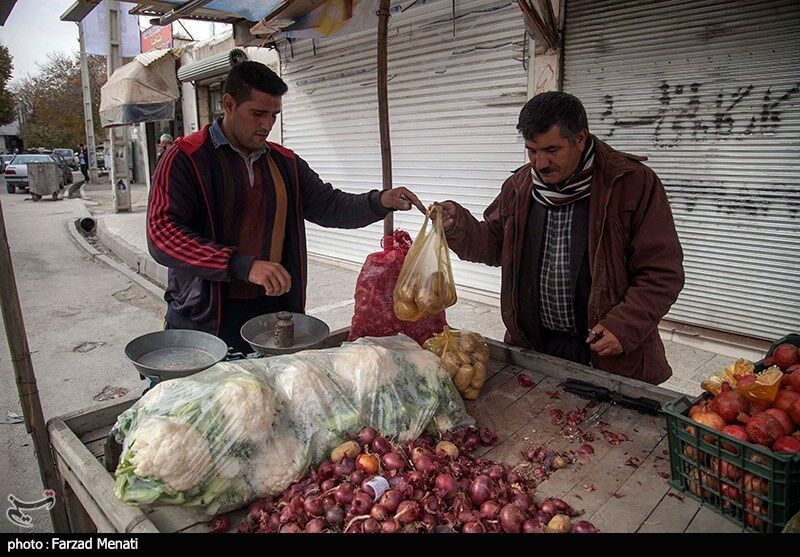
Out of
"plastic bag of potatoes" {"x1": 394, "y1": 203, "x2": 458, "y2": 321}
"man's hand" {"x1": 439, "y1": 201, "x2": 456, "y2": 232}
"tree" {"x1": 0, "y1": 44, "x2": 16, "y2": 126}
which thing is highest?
"tree" {"x1": 0, "y1": 44, "x2": 16, "y2": 126}

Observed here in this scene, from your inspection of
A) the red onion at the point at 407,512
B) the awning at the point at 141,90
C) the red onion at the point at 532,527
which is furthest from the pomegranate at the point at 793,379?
the awning at the point at 141,90

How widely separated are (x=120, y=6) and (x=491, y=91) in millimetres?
14200

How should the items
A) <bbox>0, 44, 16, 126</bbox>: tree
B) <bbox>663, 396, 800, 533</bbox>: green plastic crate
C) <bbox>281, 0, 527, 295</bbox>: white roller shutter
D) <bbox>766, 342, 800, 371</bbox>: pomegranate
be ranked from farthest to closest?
<bbox>0, 44, 16, 126</bbox>: tree
<bbox>281, 0, 527, 295</bbox>: white roller shutter
<bbox>766, 342, 800, 371</bbox>: pomegranate
<bbox>663, 396, 800, 533</bbox>: green plastic crate

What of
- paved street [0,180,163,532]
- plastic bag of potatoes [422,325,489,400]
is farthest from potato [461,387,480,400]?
paved street [0,180,163,532]

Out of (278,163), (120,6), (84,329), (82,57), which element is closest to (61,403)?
(84,329)

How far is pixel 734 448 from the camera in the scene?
4.55 ft

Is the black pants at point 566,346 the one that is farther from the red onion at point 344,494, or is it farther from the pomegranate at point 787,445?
the red onion at point 344,494

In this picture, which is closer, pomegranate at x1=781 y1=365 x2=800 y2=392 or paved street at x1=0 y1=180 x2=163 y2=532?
pomegranate at x1=781 y1=365 x2=800 y2=392

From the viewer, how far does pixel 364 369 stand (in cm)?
189

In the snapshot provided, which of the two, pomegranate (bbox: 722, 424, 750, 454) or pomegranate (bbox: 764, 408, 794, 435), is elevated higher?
pomegranate (bbox: 764, 408, 794, 435)

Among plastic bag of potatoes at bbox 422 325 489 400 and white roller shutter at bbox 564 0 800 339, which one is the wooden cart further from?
white roller shutter at bbox 564 0 800 339

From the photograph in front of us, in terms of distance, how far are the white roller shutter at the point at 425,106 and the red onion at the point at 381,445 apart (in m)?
4.98

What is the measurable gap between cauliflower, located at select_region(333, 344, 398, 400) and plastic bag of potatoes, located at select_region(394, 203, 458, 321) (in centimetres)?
41

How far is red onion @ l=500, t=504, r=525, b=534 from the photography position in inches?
57.0
